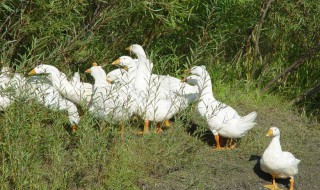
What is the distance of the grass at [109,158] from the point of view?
5762mm

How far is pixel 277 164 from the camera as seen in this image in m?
6.45

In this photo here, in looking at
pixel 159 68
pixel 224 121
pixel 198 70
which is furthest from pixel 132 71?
pixel 224 121

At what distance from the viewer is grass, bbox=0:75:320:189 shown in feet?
18.9

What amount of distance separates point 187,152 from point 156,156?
450mm

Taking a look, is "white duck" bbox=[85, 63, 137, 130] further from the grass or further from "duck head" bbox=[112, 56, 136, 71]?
"duck head" bbox=[112, 56, 136, 71]

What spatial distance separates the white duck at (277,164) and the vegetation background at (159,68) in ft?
0.63

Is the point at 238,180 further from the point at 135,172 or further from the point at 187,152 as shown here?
the point at 135,172

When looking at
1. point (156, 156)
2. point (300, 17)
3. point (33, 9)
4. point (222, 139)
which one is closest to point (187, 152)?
point (156, 156)

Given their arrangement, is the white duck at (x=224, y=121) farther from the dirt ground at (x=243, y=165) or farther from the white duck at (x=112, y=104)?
the white duck at (x=112, y=104)

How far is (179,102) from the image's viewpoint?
23.7 ft

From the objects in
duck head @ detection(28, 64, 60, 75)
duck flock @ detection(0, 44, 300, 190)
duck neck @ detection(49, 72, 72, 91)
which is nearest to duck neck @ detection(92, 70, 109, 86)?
duck flock @ detection(0, 44, 300, 190)

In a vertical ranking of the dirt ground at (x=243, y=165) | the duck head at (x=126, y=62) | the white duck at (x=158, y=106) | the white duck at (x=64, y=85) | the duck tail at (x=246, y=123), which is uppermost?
the duck head at (x=126, y=62)

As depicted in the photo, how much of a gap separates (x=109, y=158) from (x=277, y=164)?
1.46 meters

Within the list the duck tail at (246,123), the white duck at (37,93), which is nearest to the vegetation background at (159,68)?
the white duck at (37,93)
